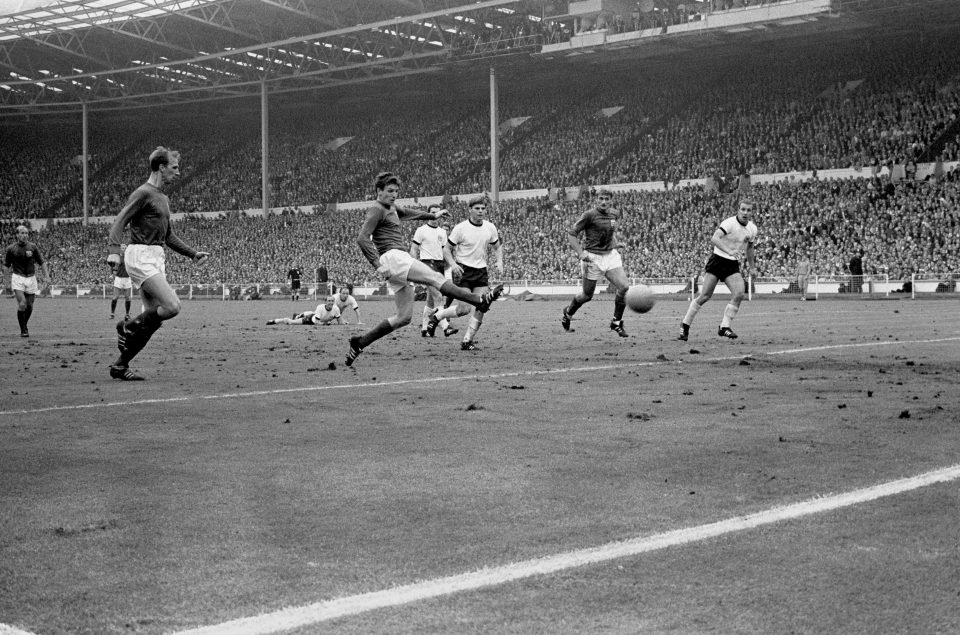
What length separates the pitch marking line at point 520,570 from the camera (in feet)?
10.3

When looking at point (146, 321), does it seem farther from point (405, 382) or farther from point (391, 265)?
point (405, 382)

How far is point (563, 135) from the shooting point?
60.3m

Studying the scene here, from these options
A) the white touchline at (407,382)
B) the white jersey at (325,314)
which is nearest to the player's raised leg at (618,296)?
the white touchline at (407,382)

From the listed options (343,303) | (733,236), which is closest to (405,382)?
(733,236)

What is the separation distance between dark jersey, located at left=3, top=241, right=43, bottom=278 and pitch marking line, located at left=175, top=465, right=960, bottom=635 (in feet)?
57.2

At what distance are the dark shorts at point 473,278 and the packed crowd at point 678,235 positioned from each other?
15719 millimetres

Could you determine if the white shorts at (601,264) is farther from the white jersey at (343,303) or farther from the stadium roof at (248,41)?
the stadium roof at (248,41)

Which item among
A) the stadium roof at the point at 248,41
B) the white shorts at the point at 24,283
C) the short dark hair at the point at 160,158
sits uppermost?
the stadium roof at the point at 248,41

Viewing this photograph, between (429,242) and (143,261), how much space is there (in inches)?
325

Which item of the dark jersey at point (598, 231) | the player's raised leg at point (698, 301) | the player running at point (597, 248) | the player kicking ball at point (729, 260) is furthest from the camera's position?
the dark jersey at point (598, 231)

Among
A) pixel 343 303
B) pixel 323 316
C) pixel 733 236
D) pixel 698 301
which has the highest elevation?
pixel 733 236

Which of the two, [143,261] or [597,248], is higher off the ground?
[597,248]

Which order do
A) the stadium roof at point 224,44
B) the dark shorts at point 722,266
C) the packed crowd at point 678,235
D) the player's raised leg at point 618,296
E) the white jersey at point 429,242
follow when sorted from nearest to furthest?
the dark shorts at point 722,266 → the player's raised leg at point 618,296 → the white jersey at point 429,242 → the packed crowd at point 678,235 → the stadium roof at point 224,44

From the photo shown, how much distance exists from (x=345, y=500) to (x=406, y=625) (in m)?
1.75
